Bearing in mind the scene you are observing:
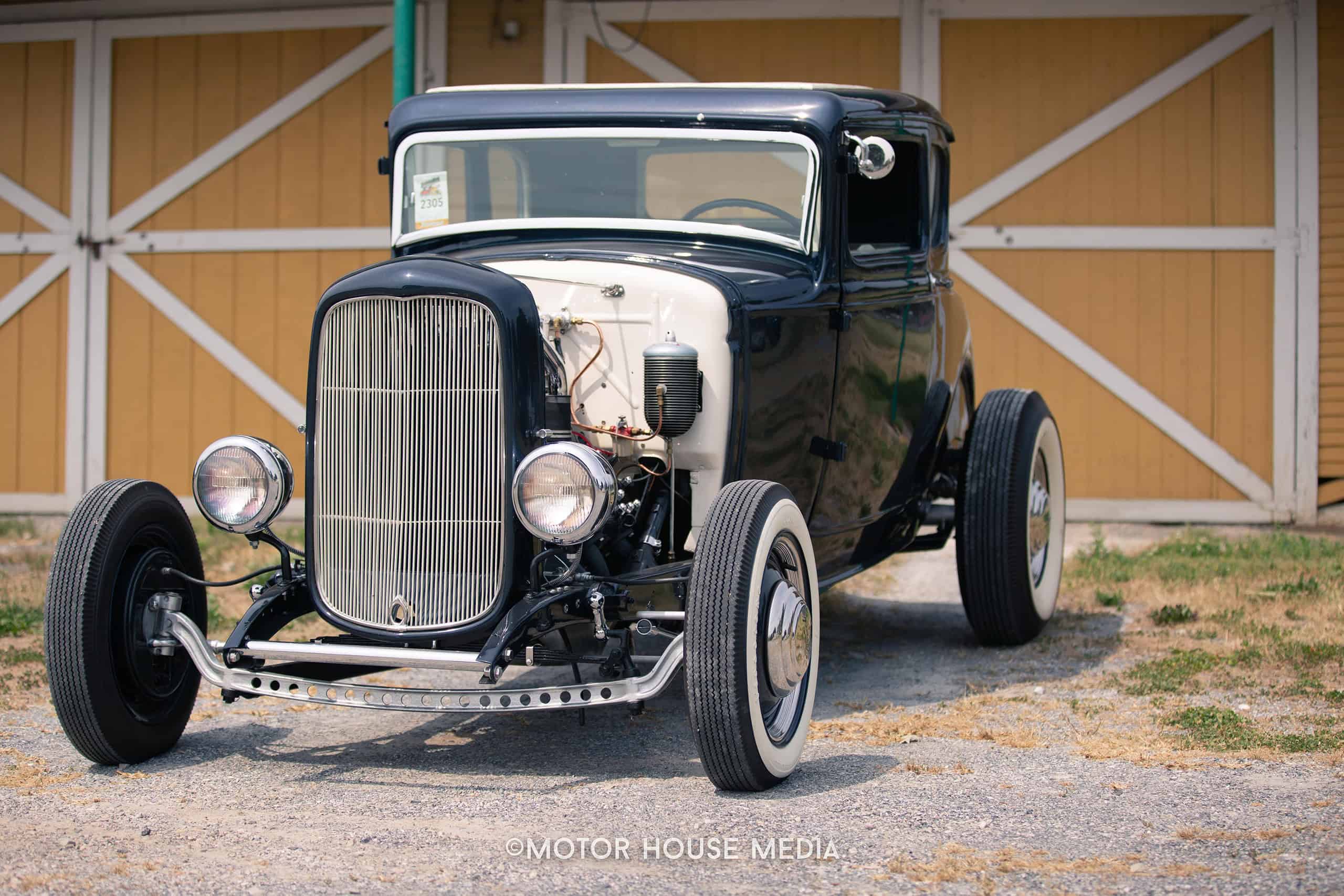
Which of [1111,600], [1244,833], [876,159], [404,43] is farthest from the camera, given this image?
[404,43]

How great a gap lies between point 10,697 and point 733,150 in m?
3.04

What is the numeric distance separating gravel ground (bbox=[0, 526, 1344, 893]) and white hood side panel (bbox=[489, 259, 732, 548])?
34.4 inches

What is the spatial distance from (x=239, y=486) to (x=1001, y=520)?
2834mm

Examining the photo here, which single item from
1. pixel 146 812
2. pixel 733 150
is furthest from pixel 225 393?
pixel 146 812

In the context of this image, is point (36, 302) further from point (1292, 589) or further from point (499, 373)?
point (1292, 589)

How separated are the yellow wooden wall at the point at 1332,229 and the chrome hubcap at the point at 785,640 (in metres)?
6.17

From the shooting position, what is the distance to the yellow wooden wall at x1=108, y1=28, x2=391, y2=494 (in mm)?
9750

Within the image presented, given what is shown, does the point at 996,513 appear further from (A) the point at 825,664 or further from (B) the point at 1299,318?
(B) the point at 1299,318

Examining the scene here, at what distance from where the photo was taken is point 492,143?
5.00m

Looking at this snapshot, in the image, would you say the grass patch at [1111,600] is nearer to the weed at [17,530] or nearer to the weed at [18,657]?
the weed at [18,657]

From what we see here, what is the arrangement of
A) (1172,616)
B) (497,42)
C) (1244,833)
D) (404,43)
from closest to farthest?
(1244,833)
(1172,616)
(404,43)
(497,42)

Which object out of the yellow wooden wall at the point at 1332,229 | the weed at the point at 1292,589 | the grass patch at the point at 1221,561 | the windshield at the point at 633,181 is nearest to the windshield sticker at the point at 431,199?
the windshield at the point at 633,181

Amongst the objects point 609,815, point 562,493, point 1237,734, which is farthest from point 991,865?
point 1237,734

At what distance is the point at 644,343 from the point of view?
4.25 metres
